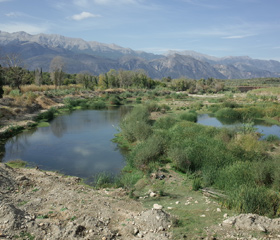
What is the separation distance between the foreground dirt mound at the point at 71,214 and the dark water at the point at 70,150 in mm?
4223

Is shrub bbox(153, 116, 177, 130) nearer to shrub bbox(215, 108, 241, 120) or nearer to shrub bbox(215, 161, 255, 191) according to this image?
shrub bbox(215, 161, 255, 191)

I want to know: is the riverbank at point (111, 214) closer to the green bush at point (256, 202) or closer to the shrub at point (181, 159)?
the green bush at point (256, 202)

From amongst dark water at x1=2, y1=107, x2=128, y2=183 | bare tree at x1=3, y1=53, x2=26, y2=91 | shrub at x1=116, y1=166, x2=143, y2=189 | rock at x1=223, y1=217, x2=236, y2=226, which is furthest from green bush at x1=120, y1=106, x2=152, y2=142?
bare tree at x1=3, y1=53, x2=26, y2=91

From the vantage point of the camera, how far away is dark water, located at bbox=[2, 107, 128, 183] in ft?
50.8

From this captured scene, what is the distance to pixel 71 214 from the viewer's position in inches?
310

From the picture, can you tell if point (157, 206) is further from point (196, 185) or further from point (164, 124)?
point (164, 124)

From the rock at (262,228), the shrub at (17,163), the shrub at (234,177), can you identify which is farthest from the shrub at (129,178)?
the shrub at (17,163)

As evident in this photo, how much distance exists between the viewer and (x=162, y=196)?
1016 cm

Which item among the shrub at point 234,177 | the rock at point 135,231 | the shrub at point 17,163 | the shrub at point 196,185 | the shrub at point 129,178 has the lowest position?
the shrub at point 17,163

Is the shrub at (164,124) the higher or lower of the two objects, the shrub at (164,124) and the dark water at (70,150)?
the higher

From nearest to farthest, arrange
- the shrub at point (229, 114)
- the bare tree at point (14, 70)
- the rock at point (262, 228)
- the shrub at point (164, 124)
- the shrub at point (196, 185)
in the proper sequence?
the rock at point (262, 228) < the shrub at point (196, 185) < the shrub at point (164, 124) < the shrub at point (229, 114) < the bare tree at point (14, 70)

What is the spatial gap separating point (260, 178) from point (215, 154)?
273 cm

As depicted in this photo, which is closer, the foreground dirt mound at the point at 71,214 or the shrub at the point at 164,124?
the foreground dirt mound at the point at 71,214

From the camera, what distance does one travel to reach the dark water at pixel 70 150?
15469 millimetres
